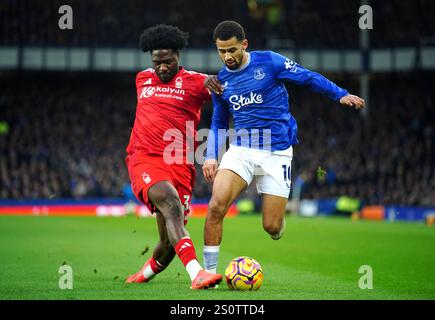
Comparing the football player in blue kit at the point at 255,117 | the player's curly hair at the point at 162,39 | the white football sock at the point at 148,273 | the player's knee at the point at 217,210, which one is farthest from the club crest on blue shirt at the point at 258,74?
the white football sock at the point at 148,273

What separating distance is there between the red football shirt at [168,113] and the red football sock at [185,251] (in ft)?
3.93

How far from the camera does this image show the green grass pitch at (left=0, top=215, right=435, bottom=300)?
8422 millimetres

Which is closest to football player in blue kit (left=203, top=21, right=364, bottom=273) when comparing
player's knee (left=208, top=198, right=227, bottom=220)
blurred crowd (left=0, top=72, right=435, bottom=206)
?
player's knee (left=208, top=198, right=227, bottom=220)

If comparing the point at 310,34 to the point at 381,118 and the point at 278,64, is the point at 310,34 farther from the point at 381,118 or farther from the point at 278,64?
the point at 278,64

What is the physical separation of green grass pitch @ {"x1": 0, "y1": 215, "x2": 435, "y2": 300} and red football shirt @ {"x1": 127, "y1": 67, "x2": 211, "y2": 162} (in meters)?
1.62

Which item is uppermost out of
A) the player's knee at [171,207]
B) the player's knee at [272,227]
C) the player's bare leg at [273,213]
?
the player's knee at [171,207]

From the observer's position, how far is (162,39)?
902cm

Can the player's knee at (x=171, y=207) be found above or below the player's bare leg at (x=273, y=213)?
above

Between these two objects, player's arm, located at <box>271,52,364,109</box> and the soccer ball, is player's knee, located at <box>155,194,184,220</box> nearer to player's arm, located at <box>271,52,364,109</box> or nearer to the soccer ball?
the soccer ball

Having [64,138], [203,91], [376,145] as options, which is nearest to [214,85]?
[203,91]

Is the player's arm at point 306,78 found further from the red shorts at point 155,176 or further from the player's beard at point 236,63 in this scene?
the red shorts at point 155,176

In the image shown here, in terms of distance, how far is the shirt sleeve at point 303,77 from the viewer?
905 centimetres

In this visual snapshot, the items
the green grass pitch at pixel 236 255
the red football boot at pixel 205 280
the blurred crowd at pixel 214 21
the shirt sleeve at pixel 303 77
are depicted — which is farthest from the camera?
the blurred crowd at pixel 214 21
